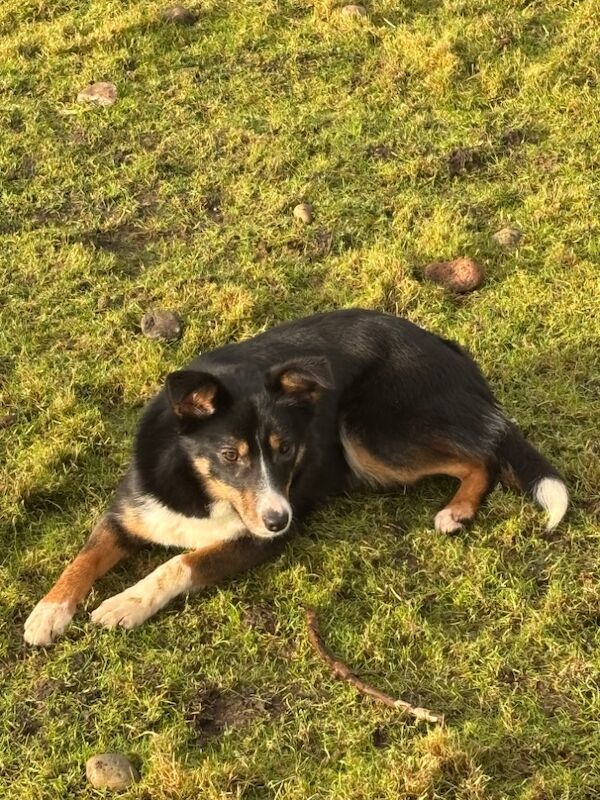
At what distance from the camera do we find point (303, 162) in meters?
6.31

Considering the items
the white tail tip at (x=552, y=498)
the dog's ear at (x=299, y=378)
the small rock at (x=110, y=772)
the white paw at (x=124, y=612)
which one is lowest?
the white tail tip at (x=552, y=498)

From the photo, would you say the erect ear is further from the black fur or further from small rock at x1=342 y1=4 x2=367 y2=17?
small rock at x1=342 y1=4 x2=367 y2=17

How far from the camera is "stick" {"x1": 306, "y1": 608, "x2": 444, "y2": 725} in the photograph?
10.6 ft

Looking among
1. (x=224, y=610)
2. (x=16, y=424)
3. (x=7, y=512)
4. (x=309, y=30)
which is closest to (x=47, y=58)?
(x=309, y=30)

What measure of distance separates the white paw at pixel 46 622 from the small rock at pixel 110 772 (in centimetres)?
59

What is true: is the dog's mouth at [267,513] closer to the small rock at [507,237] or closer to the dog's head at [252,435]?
the dog's head at [252,435]

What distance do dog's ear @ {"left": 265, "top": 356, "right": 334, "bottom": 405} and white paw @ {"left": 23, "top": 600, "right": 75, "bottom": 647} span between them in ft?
4.05

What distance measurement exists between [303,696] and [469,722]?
0.63m

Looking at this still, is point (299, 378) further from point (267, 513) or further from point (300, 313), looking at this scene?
point (300, 313)

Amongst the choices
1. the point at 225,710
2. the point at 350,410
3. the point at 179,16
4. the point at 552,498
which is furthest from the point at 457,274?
the point at 179,16

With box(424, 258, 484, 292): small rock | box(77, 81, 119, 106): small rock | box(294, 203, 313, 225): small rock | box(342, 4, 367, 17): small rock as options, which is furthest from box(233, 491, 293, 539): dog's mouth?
box(342, 4, 367, 17): small rock

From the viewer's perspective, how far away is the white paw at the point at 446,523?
3959 mm

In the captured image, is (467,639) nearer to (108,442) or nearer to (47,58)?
(108,442)

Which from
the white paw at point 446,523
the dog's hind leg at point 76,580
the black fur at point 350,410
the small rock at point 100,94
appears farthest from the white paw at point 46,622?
the small rock at point 100,94
